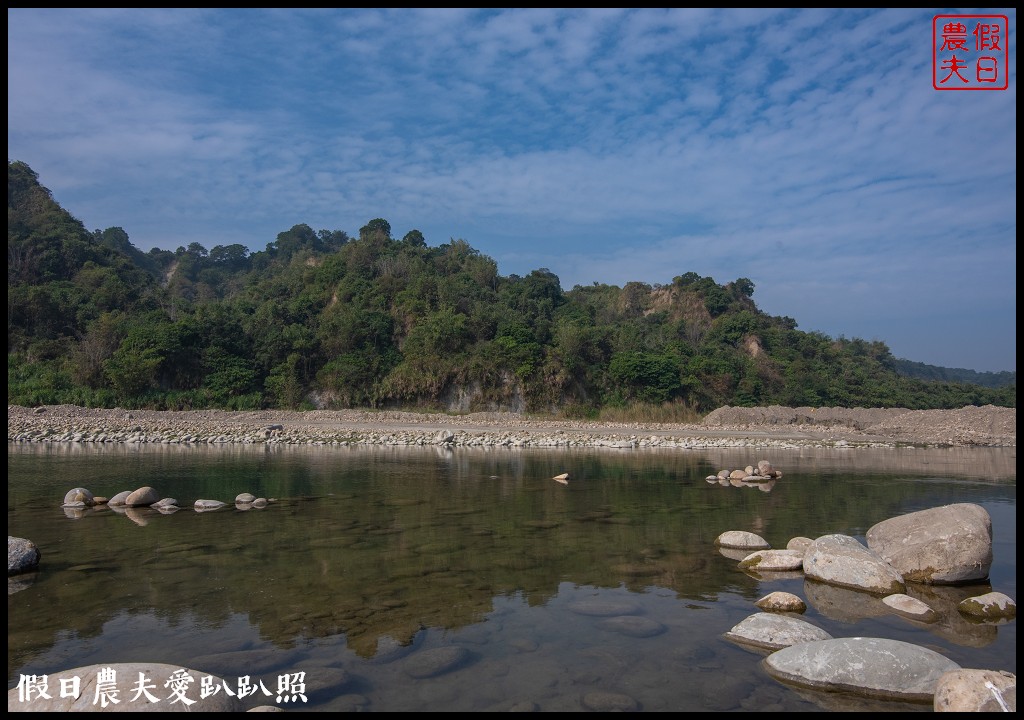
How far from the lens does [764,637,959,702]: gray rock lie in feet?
15.1

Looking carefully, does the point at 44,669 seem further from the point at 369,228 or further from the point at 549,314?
the point at 369,228

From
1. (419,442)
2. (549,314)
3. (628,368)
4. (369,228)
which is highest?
(369,228)

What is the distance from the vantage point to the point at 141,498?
11.1 metres

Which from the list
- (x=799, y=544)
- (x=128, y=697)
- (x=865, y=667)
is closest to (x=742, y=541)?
(x=799, y=544)

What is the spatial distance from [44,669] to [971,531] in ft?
29.7

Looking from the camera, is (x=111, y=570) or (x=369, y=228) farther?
(x=369, y=228)

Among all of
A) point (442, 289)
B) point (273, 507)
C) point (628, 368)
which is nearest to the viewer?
point (273, 507)

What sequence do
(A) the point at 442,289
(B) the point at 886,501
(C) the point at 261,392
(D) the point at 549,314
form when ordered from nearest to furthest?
(B) the point at 886,501 → (C) the point at 261,392 → (A) the point at 442,289 → (D) the point at 549,314

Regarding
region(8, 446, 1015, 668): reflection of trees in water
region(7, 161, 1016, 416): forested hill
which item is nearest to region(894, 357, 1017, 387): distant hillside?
region(7, 161, 1016, 416): forested hill

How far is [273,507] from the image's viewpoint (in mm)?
11367

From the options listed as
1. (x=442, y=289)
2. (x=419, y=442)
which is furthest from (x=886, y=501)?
(x=442, y=289)

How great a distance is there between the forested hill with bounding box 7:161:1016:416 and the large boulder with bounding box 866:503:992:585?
33415mm

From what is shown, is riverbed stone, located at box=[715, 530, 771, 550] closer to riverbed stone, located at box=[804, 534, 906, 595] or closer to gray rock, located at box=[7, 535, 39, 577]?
riverbed stone, located at box=[804, 534, 906, 595]

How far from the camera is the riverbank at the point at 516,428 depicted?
2555cm
